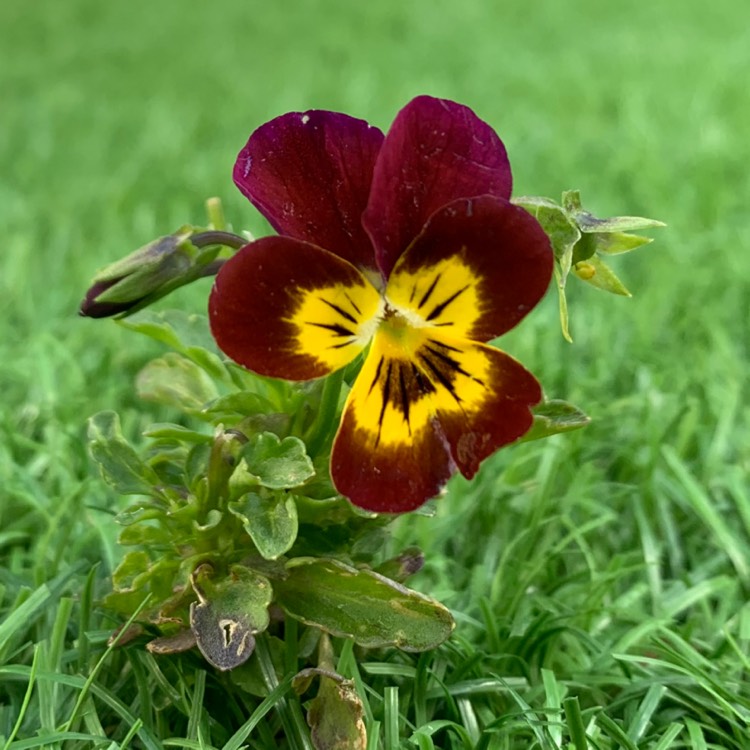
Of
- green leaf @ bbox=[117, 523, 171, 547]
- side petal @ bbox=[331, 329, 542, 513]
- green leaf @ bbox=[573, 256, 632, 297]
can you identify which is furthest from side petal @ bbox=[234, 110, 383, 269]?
green leaf @ bbox=[117, 523, 171, 547]

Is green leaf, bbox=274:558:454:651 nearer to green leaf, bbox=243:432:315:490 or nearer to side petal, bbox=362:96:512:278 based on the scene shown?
green leaf, bbox=243:432:315:490

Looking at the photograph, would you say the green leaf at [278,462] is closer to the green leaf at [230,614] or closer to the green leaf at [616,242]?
the green leaf at [230,614]

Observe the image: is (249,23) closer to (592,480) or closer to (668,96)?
(668,96)

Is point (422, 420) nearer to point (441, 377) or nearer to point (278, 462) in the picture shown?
point (441, 377)

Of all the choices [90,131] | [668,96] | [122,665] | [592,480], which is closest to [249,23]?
[90,131]

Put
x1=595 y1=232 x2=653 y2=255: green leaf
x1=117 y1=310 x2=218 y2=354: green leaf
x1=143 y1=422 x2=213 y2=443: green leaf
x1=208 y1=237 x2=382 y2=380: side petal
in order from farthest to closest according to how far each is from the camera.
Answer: x1=117 y1=310 x2=218 y2=354: green leaf
x1=143 y1=422 x2=213 y2=443: green leaf
x1=595 y1=232 x2=653 y2=255: green leaf
x1=208 y1=237 x2=382 y2=380: side petal

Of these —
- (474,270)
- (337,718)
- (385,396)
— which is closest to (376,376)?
(385,396)
